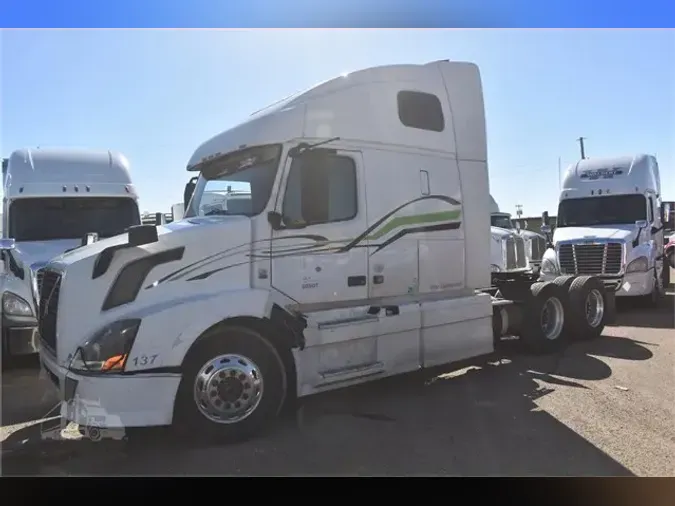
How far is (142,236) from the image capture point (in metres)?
5.00

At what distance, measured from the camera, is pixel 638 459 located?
459 centimetres

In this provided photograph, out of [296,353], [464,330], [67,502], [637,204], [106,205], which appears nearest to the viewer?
[67,502]

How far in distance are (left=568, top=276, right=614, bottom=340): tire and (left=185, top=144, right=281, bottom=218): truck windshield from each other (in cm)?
581

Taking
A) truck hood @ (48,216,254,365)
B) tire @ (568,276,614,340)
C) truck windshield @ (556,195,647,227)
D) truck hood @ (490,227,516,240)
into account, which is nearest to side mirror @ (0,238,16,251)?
truck hood @ (48,216,254,365)

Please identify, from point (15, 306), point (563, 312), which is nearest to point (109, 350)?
point (15, 306)

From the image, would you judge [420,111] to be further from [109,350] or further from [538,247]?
[538,247]

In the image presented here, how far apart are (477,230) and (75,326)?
462 cm

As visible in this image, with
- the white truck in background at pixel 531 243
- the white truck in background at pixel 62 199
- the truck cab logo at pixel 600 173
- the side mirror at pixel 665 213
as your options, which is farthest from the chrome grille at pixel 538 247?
the white truck in background at pixel 62 199

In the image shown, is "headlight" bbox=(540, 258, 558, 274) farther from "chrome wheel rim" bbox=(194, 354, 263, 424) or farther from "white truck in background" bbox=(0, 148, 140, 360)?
"chrome wheel rim" bbox=(194, 354, 263, 424)

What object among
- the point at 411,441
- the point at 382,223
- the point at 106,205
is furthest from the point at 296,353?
the point at 106,205

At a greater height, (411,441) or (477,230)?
(477,230)

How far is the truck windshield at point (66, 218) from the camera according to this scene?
28.7 feet

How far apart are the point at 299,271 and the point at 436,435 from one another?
6.36 ft

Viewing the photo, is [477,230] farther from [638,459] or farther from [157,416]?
[157,416]
